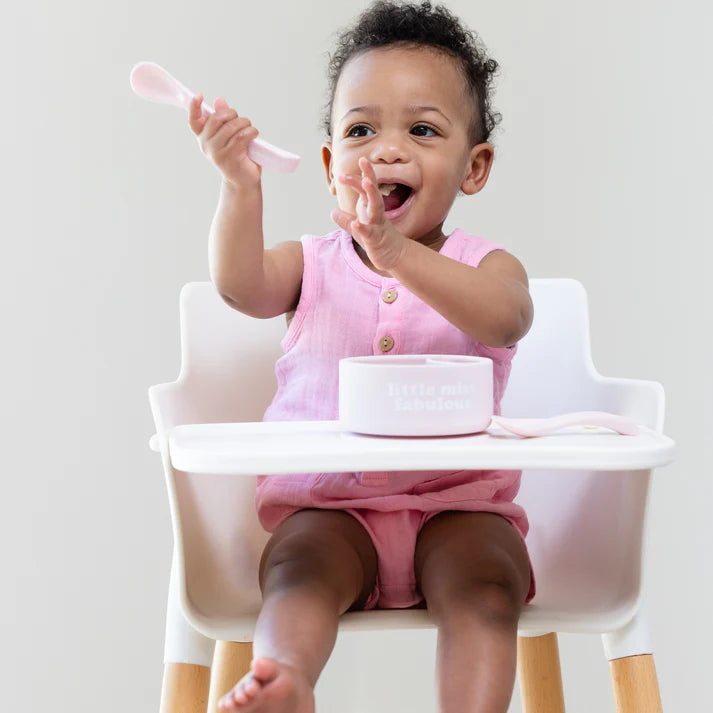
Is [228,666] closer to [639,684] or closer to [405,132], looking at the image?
[639,684]

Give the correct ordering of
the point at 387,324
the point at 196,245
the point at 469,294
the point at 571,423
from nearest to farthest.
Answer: the point at 571,423, the point at 469,294, the point at 387,324, the point at 196,245

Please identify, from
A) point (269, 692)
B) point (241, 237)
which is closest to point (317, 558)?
point (269, 692)

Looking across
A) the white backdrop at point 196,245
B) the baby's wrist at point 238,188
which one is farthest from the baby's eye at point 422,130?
the white backdrop at point 196,245

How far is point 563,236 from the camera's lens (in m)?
1.96

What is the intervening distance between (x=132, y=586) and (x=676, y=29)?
128 centimetres

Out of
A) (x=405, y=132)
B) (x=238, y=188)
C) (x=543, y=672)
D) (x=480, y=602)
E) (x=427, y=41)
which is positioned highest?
(x=427, y=41)

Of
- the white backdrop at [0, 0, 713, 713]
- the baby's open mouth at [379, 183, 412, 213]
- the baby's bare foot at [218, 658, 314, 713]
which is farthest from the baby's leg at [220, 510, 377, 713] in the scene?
the white backdrop at [0, 0, 713, 713]

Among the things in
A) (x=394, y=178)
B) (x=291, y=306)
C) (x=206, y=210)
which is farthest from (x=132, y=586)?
(x=394, y=178)

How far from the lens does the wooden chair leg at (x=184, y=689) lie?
3.63 feet

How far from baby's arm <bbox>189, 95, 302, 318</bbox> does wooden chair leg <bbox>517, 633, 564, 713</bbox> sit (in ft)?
1.56

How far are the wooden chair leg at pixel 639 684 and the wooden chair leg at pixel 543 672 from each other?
0.23 m

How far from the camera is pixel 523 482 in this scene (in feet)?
4.38

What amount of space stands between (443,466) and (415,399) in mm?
89

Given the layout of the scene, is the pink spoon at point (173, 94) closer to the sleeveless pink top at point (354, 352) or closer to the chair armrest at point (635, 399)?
the sleeveless pink top at point (354, 352)
